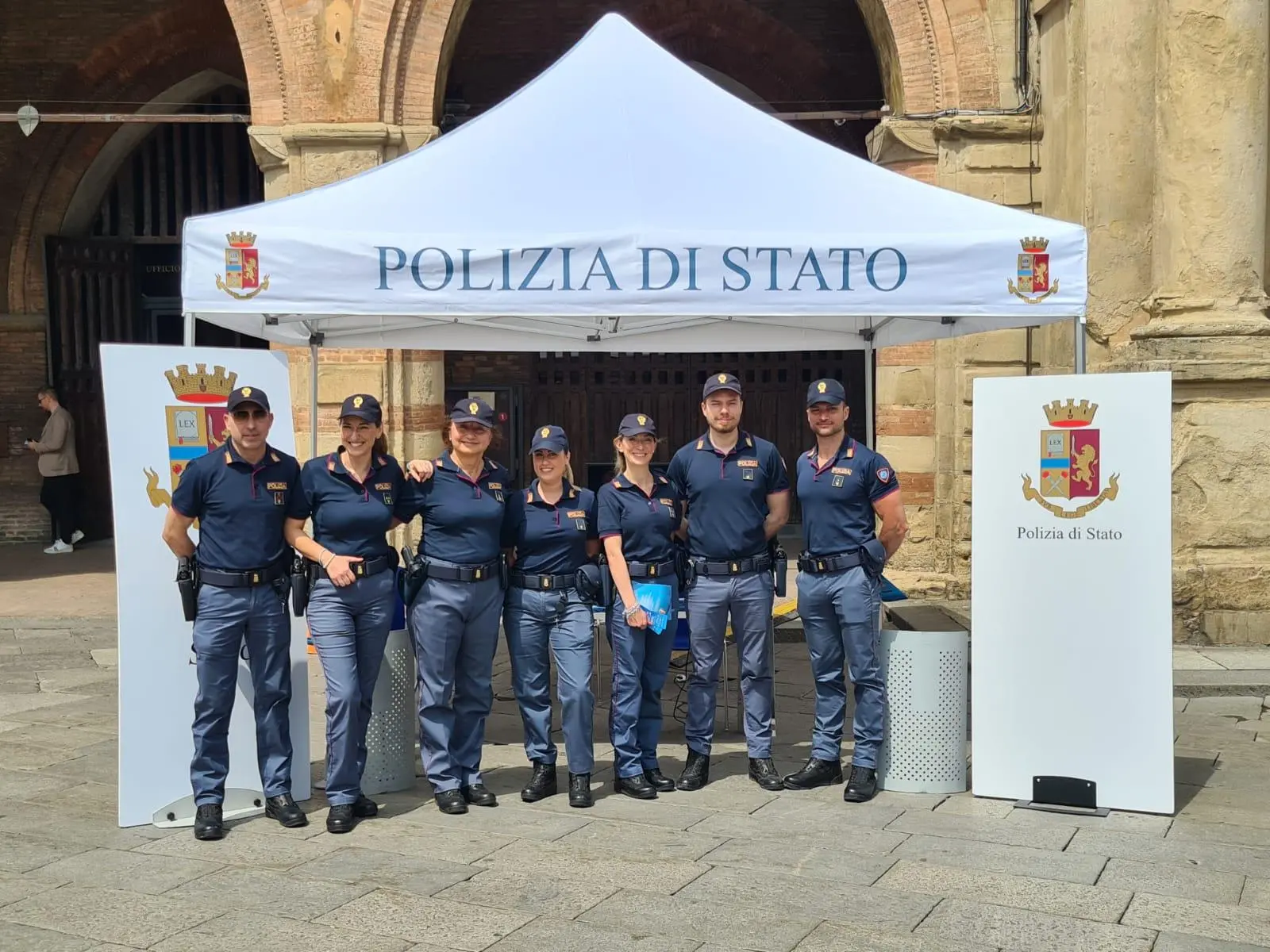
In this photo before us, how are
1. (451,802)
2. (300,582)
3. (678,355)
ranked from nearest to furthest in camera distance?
1. (300,582)
2. (451,802)
3. (678,355)

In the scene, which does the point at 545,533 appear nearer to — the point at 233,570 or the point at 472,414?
the point at 472,414

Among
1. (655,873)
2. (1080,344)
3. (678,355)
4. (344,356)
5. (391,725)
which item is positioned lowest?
(655,873)

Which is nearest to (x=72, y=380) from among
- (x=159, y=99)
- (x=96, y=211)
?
(x=96, y=211)

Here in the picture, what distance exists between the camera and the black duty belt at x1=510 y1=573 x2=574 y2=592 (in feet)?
21.4

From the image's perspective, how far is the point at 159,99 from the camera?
17.5 m

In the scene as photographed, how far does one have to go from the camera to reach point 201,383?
637cm

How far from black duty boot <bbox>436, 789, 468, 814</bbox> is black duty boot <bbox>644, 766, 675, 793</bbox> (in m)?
0.85

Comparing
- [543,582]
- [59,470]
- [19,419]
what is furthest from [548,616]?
[19,419]

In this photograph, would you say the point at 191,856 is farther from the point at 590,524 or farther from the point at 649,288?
the point at 649,288

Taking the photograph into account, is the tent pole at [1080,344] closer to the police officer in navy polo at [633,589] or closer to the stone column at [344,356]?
the police officer in navy polo at [633,589]

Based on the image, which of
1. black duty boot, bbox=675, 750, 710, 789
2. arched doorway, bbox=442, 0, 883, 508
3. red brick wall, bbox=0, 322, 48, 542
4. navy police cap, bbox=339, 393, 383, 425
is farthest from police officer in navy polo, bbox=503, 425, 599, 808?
red brick wall, bbox=0, 322, 48, 542

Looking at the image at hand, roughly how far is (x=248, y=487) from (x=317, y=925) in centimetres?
190

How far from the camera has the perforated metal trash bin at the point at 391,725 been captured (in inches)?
263

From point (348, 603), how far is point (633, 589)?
1284mm
